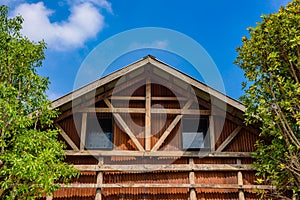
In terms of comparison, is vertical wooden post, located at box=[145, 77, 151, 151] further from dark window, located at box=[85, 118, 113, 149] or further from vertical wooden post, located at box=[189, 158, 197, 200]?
vertical wooden post, located at box=[189, 158, 197, 200]

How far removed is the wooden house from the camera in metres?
9.99

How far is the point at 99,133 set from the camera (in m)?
10.7

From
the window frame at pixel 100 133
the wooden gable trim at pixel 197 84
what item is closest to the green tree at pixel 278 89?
the wooden gable trim at pixel 197 84

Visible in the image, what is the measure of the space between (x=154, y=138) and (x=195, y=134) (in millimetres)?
1406

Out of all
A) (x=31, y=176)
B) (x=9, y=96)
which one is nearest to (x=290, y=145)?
(x=31, y=176)

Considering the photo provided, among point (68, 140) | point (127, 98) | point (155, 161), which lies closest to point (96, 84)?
point (127, 98)

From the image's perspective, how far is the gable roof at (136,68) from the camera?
1007 cm

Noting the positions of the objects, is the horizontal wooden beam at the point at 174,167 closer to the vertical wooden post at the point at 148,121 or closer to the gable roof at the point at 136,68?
the vertical wooden post at the point at 148,121

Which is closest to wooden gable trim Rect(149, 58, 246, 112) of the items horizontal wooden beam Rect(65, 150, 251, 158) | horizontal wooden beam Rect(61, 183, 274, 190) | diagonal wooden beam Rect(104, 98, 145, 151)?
horizontal wooden beam Rect(65, 150, 251, 158)

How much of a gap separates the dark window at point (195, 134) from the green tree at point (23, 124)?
384cm

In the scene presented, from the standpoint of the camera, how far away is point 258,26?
917 centimetres

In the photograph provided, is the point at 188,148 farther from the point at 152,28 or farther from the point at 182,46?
the point at 152,28

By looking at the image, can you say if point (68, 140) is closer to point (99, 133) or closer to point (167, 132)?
point (99, 133)

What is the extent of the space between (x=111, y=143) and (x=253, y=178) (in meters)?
4.59
